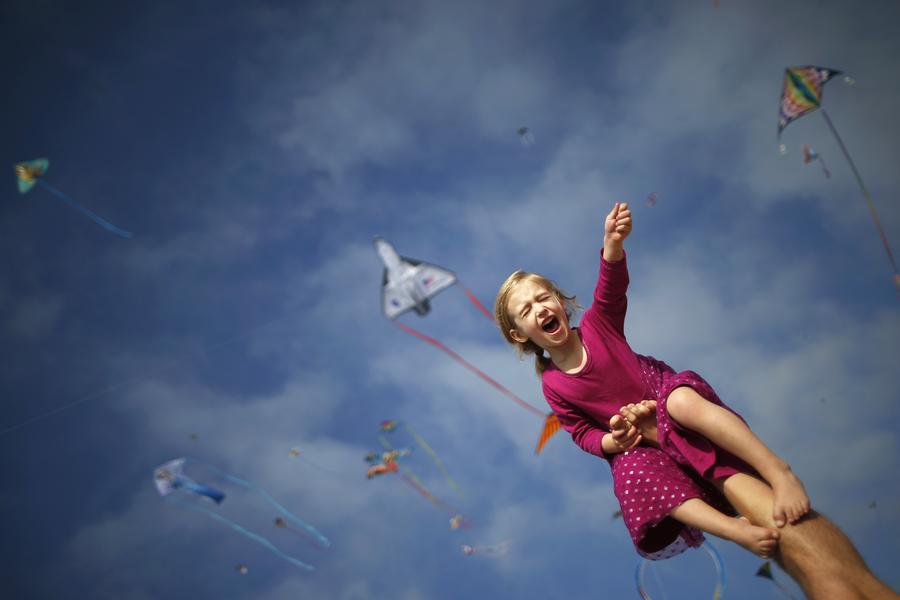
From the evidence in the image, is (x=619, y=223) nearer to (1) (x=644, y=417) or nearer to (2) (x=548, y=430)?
(1) (x=644, y=417)

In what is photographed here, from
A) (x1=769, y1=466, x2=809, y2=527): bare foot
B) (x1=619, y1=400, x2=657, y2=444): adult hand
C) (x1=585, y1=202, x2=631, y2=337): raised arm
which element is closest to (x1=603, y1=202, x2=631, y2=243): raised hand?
(x1=585, y1=202, x2=631, y2=337): raised arm

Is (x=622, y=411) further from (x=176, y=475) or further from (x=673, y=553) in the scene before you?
(x=176, y=475)

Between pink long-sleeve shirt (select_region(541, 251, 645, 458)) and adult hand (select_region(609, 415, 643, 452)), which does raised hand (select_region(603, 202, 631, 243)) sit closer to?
pink long-sleeve shirt (select_region(541, 251, 645, 458))

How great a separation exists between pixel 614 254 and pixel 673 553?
140 centimetres

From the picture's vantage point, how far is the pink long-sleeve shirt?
9.18 ft

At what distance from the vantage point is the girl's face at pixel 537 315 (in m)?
2.95

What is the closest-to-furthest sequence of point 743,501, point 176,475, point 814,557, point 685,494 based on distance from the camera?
point 814,557, point 743,501, point 685,494, point 176,475

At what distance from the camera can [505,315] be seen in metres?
3.13

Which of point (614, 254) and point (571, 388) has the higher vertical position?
point (614, 254)

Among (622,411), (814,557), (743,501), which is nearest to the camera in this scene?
(814,557)

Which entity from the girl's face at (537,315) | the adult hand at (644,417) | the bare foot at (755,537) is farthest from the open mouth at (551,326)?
the bare foot at (755,537)

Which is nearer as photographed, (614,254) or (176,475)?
(614,254)

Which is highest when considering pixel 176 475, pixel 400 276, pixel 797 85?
pixel 797 85

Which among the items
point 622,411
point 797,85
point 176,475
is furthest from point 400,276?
point 622,411
